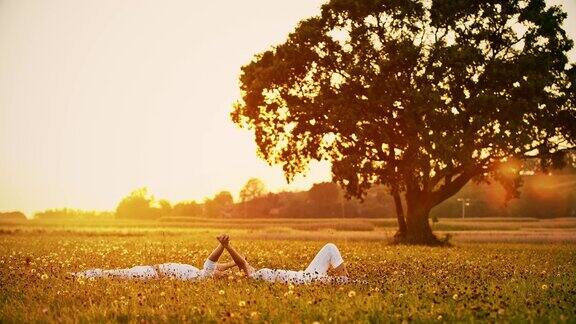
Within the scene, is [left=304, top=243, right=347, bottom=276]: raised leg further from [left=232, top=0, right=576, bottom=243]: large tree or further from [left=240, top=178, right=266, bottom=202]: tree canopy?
[left=240, top=178, right=266, bottom=202]: tree canopy

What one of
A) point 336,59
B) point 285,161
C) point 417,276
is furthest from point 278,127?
point 417,276

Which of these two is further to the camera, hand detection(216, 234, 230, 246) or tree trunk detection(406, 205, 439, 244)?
tree trunk detection(406, 205, 439, 244)

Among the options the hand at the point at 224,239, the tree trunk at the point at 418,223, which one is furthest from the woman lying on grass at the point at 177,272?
the tree trunk at the point at 418,223

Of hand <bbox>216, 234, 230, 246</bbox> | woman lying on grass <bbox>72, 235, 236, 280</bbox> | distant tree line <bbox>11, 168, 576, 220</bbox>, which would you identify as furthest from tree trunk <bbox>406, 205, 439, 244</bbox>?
distant tree line <bbox>11, 168, 576, 220</bbox>

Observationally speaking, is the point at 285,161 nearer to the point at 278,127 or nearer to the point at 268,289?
the point at 278,127

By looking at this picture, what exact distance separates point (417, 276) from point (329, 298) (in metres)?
4.84

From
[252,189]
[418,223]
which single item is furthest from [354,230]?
[252,189]

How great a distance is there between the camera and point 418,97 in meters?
30.4

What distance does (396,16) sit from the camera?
34000 millimetres

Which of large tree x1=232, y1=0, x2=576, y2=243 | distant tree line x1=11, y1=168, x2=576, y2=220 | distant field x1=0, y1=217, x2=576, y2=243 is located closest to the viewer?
large tree x1=232, y1=0, x2=576, y2=243

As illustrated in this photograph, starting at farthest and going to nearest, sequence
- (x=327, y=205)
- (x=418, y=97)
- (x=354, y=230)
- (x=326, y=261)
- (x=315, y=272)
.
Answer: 1. (x=327, y=205)
2. (x=354, y=230)
3. (x=418, y=97)
4. (x=326, y=261)
5. (x=315, y=272)

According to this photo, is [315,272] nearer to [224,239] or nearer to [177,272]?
[224,239]

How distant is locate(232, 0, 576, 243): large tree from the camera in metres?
31.4

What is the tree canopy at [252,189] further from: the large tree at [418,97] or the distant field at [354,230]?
the large tree at [418,97]
